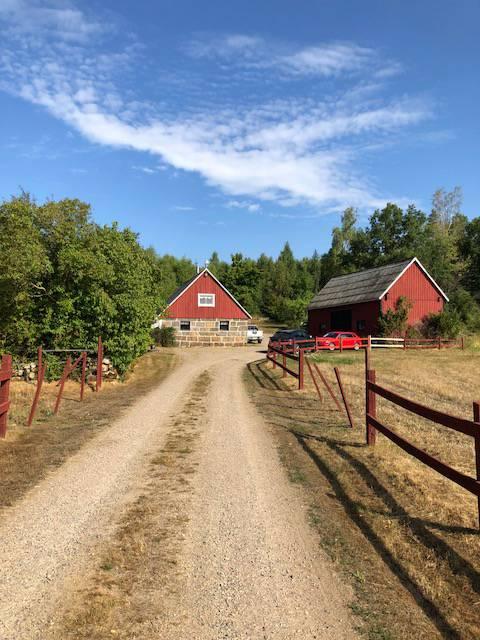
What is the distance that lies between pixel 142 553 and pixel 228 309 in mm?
39942

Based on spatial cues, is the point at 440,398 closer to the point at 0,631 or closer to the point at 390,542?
the point at 390,542

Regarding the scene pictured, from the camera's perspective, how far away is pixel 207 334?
44.0 metres

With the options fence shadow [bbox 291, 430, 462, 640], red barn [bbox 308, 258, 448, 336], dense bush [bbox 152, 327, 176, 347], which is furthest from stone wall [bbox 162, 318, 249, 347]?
fence shadow [bbox 291, 430, 462, 640]

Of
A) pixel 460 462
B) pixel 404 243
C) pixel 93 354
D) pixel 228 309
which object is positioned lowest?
pixel 460 462

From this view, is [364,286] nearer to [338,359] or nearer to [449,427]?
[338,359]

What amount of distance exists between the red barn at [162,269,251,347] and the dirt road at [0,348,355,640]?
113ft

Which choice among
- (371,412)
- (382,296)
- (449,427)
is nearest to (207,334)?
(382,296)

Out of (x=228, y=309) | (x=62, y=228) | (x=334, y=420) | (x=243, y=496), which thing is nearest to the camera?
(x=243, y=496)

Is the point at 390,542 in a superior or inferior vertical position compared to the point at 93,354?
inferior

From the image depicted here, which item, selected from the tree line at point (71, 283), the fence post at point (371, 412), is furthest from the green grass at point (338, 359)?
the fence post at point (371, 412)

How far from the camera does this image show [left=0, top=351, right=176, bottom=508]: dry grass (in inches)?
293

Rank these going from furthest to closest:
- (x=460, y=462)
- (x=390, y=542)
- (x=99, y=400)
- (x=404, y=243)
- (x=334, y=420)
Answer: (x=404, y=243)
(x=99, y=400)
(x=334, y=420)
(x=460, y=462)
(x=390, y=542)

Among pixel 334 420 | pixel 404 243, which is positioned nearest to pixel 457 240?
pixel 404 243

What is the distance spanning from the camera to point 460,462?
8469 millimetres
